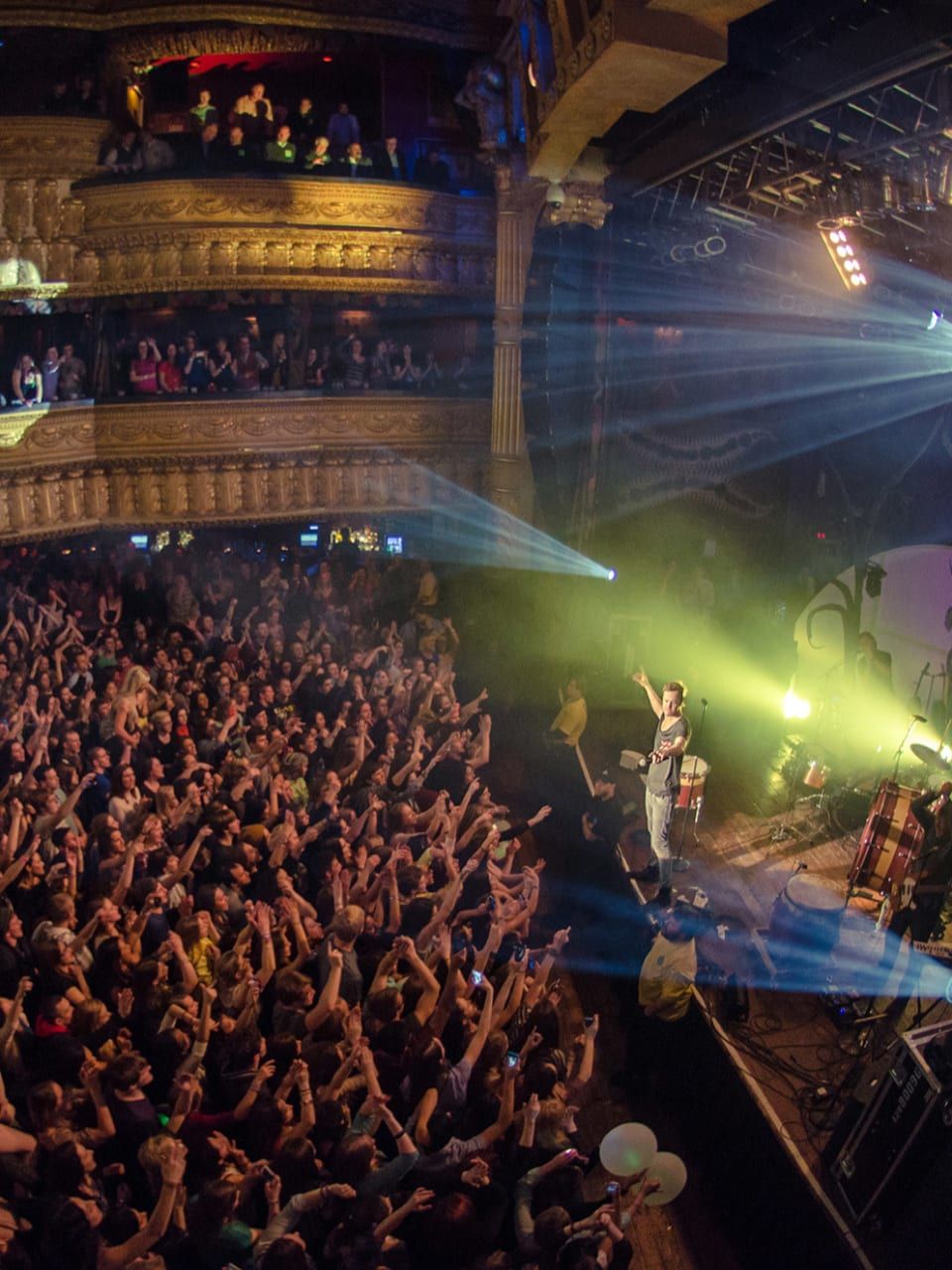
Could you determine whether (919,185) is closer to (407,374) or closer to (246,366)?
(407,374)

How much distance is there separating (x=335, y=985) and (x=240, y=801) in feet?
6.92

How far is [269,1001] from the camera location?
4.53 meters

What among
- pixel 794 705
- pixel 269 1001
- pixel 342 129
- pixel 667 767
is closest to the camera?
pixel 269 1001

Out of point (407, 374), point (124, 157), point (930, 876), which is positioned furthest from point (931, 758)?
point (124, 157)

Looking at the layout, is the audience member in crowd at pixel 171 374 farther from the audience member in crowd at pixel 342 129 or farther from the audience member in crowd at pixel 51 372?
the audience member in crowd at pixel 342 129

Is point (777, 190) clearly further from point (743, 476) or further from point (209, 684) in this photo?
point (209, 684)

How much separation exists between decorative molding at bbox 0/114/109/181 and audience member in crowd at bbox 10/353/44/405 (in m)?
2.07

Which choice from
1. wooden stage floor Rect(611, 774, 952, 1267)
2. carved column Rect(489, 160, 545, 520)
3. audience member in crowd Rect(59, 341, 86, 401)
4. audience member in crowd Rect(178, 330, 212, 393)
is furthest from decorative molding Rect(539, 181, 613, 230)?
audience member in crowd Rect(59, 341, 86, 401)

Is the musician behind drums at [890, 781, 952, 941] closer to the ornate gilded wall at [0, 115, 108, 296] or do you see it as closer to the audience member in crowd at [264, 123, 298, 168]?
the audience member in crowd at [264, 123, 298, 168]

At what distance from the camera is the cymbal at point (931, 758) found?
8.26 metres

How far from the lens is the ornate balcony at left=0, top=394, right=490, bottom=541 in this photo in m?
10.9

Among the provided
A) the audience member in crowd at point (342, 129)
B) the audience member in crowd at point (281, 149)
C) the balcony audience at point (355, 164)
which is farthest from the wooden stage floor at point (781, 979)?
the audience member in crowd at point (342, 129)

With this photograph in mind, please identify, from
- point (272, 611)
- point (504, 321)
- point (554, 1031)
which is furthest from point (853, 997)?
point (504, 321)

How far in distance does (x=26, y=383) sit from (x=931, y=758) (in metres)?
10.3
